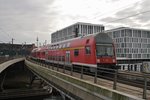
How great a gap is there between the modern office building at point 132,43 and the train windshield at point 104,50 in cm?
8023

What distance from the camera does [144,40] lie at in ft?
364

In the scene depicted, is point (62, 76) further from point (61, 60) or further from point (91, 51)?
point (61, 60)

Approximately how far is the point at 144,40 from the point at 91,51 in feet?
324

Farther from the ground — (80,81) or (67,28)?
(67,28)

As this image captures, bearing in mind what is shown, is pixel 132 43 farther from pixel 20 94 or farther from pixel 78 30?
pixel 20 94

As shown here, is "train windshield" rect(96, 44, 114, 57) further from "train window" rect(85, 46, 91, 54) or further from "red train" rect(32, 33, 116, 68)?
"train window" rect(85, 46, 91, 54)

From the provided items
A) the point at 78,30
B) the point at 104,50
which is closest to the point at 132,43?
the point at 78,30

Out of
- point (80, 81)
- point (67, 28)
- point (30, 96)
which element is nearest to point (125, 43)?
point (67, 28)

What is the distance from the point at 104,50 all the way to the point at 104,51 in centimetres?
9

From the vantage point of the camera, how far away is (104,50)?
61.5ft

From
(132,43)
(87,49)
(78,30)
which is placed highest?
(78,30)

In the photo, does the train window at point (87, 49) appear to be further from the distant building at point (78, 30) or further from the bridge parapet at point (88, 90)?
the distant building at point (78, 30)

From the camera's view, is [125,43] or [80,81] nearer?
[80,81]

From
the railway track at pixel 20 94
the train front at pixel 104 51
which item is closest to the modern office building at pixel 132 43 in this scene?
the railway track at pixel 20 94
